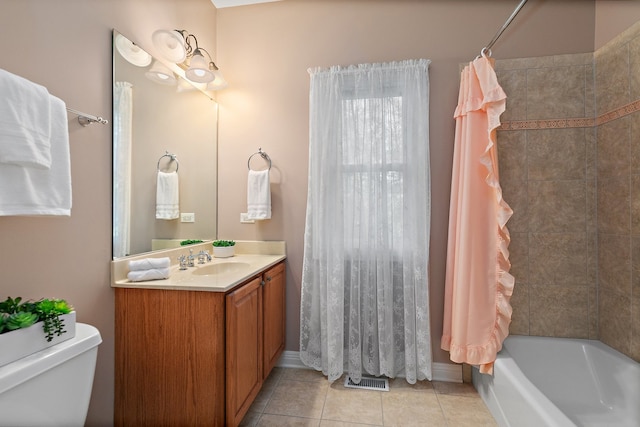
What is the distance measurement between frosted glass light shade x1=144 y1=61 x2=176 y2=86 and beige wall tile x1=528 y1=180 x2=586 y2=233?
2433mm

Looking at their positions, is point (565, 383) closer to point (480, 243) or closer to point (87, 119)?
point (480, 243)

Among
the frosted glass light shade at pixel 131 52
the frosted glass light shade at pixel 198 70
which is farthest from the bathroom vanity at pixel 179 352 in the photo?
the frosted glass light shade at pixel 198 70

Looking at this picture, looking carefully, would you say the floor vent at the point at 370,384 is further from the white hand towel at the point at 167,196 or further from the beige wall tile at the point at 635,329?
the white hand towel at the point at 167,196

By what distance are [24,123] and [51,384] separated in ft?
2.68

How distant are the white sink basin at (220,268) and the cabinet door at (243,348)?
10.3 inches

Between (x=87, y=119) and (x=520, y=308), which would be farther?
(x=520, y=308)

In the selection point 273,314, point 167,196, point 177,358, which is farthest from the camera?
point 273,314

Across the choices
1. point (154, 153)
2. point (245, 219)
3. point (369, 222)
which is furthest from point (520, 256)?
point (154, 153)

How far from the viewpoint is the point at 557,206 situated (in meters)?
1.94

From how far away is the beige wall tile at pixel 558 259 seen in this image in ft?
6.30

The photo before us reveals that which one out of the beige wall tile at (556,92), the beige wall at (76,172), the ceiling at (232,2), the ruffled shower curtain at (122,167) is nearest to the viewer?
the beige wall at (76,172)

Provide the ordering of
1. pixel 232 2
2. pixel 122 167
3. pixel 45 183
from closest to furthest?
pixel 45 183 < pixel 122 167 < pixel 232 2

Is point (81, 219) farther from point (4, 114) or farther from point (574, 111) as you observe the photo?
point (574, 111)

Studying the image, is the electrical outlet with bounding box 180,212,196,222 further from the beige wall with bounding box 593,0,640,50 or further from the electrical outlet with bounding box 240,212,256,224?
the beige wall with bounding box 593,0,640,50
